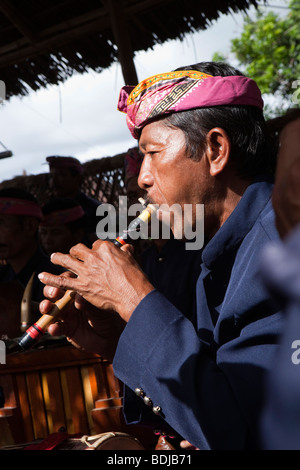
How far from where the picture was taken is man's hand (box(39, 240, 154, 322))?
1630mm

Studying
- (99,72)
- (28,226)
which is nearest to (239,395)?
(28,226)

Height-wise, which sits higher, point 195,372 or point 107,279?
point 107,279

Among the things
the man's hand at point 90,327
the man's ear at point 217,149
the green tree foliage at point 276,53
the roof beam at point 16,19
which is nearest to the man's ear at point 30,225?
the roof beam at point 16,19

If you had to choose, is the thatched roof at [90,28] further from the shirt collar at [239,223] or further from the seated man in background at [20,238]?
the shirt collar at [239,223]

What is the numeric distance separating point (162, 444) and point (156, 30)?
4.81 metres

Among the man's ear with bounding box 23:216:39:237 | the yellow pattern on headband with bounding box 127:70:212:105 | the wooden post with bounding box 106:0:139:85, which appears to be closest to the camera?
the yellow pattern on headband with bounding box 127:70:212:105

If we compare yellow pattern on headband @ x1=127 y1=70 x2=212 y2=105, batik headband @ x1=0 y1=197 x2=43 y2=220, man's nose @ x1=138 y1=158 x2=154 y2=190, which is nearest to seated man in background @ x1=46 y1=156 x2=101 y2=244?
batik headband @ x1=0 y1=197 x2=43 y2=220

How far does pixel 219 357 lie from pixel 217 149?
81 cm

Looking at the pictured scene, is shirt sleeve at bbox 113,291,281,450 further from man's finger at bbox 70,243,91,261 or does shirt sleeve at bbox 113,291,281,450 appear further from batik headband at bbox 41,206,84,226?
batik headband at bbox 41,206,84,226

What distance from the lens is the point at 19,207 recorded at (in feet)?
15.9

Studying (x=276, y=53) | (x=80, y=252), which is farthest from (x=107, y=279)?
(x=276, y=53)

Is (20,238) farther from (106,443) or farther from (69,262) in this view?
(106,443)

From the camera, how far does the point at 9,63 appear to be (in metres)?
6.22

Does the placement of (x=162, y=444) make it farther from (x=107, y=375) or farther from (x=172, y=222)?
(x=172, y=222)
